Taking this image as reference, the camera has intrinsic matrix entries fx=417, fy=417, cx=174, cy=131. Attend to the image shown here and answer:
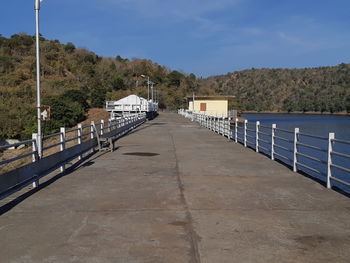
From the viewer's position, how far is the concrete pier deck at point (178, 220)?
5098 mm

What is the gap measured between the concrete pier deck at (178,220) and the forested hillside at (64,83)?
55.5 meters

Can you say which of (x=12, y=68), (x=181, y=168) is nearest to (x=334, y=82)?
(x=12, y=68)

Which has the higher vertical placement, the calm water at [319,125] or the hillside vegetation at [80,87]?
the hillside vegetation at [80,87]

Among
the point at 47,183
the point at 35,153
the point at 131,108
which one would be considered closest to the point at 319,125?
the point at 131,108

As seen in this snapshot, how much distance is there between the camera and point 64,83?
120000 millimetres

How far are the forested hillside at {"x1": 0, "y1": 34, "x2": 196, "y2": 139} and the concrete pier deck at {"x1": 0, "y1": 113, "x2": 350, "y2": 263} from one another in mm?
55529

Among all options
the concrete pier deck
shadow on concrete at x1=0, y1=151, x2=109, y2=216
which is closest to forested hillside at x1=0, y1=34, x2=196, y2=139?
shadow on concrete at x1=0, y1=151, x2=109, y2=216

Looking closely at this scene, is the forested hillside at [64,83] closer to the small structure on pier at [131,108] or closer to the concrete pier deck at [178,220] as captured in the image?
the small structure on pier at [131,108]

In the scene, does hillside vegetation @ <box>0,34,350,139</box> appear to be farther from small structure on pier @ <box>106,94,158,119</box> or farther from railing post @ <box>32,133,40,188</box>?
A: railing post @ <box>32,133,40,188</box>

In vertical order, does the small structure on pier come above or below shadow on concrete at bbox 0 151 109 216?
above

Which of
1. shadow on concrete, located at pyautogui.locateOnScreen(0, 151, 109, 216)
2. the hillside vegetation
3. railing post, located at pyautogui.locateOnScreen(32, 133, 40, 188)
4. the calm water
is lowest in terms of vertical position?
the calm water

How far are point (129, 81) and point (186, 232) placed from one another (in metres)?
155

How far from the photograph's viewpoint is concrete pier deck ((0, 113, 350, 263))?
5098 mm

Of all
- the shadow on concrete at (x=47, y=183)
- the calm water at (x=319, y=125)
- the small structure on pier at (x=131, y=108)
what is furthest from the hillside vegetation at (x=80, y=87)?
the shadow on concrete at (x=47, y=183)
